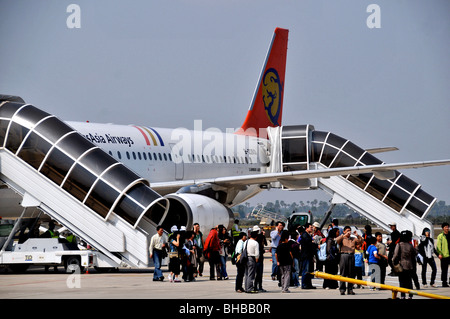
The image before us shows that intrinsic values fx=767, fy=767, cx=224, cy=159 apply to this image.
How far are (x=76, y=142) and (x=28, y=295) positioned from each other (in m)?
6.06

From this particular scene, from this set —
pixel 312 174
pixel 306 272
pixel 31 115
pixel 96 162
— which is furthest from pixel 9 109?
pixel 312 174

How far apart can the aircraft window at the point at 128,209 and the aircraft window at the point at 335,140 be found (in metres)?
13.6

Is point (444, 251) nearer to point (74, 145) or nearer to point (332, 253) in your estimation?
point (332, 253)

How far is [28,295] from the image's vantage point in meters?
14.2

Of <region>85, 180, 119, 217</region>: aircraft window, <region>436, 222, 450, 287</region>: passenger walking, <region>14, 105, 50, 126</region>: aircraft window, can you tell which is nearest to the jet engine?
<region>85, 180, 119, 217</region>: aircraft window

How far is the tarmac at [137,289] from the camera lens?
14.3 meters

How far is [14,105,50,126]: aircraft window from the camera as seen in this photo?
64.4 ft

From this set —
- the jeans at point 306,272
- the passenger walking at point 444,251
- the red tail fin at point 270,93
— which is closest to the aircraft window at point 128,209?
the jeans at point 306,272

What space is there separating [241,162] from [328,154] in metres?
4.43

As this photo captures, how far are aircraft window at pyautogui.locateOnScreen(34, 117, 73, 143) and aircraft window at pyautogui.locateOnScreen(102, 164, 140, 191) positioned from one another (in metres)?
1.65

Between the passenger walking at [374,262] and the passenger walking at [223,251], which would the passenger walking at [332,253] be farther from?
the passenger walking at [223,251]

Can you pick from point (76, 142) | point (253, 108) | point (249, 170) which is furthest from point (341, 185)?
point (76, 142)

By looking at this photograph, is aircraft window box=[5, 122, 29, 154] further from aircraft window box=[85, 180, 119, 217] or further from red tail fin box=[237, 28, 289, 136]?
red tail fin box=[237, 28, 289, 136]

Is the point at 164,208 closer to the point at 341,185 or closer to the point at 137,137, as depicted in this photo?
the point at 137,137
